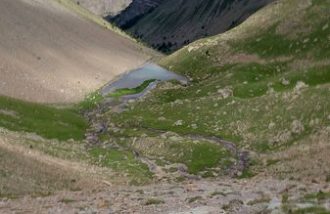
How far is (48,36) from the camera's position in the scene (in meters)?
144

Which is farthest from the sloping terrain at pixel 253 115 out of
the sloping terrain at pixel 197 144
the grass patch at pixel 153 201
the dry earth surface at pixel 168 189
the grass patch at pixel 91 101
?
the grass patch at pixel 153 201

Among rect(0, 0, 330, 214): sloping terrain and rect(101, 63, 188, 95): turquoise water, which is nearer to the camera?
rect(0, 0, 330, 214): sloping terrain

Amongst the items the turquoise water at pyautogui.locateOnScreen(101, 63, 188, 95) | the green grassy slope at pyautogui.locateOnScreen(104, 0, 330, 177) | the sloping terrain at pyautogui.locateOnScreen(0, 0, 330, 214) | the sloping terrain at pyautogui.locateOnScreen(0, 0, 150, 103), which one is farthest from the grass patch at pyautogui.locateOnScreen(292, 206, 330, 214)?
the turquoise water at pyautogui.locateOnScreen(101, 63, 188, 95)

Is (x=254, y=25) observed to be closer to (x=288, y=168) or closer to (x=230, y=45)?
(x=230, y=45)

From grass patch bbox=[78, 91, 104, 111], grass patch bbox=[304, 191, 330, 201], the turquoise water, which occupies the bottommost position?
grass patch bbox=[304, 191, 330, 201]

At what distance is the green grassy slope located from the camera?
70812 millimetres

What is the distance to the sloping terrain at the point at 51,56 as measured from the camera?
103 metres

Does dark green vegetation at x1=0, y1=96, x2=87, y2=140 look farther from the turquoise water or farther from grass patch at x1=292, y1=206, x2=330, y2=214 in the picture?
grass patch at x1=292, y1=206, x2=330, y2=214

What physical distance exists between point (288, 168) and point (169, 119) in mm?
30063

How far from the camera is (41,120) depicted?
3093 inches

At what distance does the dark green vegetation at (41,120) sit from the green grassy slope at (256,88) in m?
6.51

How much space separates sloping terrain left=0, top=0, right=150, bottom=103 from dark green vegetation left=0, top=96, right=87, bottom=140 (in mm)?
10812

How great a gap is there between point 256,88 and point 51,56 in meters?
55.3

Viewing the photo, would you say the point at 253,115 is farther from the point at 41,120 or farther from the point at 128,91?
the point at 128,91
